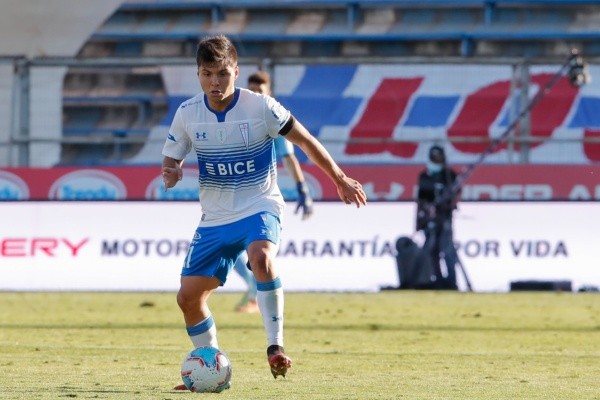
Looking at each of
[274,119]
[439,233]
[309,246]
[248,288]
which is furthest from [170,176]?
[439,233]

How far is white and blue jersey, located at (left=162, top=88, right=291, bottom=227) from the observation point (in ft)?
25.0

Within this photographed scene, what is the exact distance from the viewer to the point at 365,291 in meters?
17.4

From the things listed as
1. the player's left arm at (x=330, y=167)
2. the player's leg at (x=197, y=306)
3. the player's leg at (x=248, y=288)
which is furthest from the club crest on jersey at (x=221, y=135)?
the player's leg at (x=248, y=288)

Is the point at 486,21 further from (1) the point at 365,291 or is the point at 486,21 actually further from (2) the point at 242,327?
(2) the point at 242,327

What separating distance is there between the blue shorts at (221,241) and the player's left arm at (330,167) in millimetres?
426

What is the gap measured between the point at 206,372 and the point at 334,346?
138 inches

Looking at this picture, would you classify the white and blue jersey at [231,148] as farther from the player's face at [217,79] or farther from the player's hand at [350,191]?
the player's hand at [350,191]

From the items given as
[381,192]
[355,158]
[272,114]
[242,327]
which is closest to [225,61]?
[272,114]

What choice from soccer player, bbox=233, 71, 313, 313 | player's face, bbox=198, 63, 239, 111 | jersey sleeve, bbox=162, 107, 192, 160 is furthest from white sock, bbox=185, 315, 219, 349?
soccer player, bbox=233, 71, 313, 313

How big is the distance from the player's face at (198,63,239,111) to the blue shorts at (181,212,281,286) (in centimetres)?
70

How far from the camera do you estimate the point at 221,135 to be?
760 cm

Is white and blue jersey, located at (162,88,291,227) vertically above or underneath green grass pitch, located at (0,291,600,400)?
above

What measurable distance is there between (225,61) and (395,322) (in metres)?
6.46

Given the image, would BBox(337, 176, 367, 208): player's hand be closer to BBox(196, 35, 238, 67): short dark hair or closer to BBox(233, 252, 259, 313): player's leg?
BBox(196, 35, 238, 67): short dark hair
